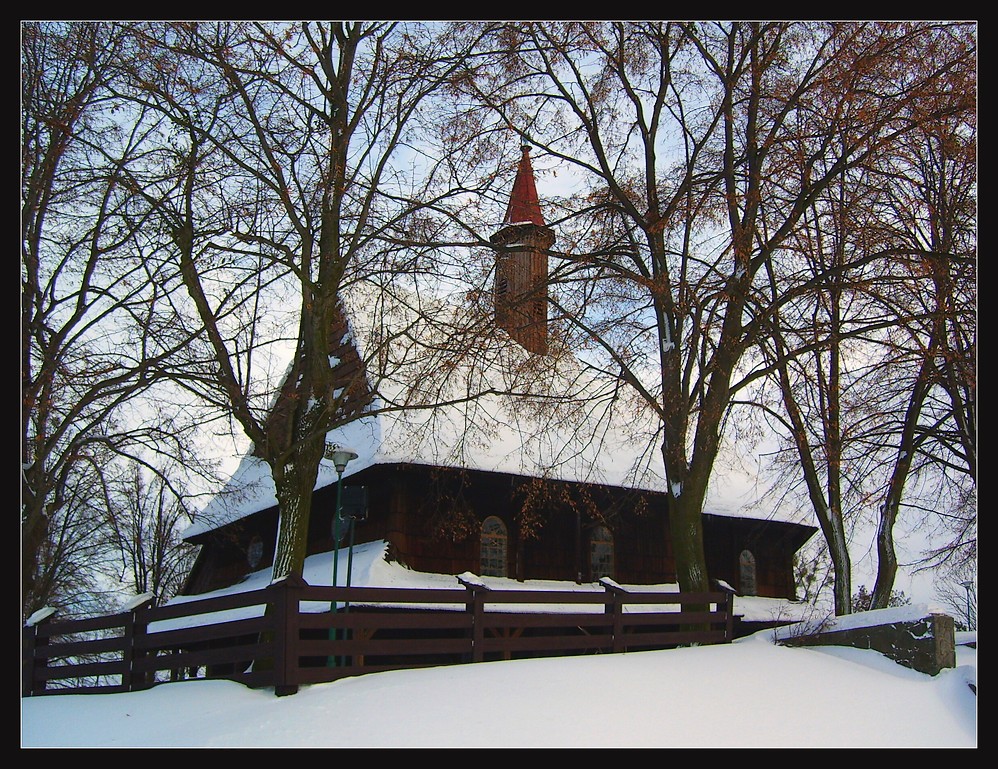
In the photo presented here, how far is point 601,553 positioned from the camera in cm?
2244

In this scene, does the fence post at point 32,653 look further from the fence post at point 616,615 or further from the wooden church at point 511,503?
the fence post at point 616,615

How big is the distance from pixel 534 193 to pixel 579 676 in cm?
1102

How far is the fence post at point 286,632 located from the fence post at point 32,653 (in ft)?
20.6

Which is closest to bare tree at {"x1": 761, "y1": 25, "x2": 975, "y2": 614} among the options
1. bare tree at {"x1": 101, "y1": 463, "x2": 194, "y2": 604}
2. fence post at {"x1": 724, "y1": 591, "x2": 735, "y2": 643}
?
fence post at {"x1": 724, "y1": 591, "x2": 735, "y2": 643}

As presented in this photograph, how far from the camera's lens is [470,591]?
40.6ft

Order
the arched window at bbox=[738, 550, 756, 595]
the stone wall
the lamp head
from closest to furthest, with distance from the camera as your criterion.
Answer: the stone wall → the lamp head → the arched window at bbox=[738, 550, 756, 595]

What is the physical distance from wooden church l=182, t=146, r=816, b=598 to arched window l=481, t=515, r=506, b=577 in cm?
2

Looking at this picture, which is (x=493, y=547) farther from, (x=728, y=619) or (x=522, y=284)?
(x=728, y=619)

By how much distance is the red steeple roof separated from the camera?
16.4 m

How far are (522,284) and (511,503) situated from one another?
639cm

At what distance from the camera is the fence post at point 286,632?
34.0ft

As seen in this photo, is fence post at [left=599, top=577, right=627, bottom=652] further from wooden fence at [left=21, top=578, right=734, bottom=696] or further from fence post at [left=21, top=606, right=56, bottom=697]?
fence post at [left=21, top=606, right=56, bottom=697]

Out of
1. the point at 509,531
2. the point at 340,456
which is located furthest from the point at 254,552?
the point at 340,456
